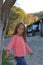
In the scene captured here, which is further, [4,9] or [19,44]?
[4,9]

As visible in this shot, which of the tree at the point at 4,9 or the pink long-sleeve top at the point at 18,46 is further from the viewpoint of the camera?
the tree at the point at 4,9

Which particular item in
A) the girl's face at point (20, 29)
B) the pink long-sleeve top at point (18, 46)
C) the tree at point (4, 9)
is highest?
the tree at point (4, 9)

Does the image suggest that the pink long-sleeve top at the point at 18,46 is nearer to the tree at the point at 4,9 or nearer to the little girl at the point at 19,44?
the little girl at the point at 19,44

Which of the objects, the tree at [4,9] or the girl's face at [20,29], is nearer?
the girl's face at [20,29]

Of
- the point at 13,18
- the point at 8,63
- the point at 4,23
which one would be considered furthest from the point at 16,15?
the point at 4,23

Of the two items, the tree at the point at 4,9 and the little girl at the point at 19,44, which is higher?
the tree at the point at 4,9

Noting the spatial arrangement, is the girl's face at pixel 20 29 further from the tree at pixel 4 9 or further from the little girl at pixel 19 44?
the tree at pixel 4 9

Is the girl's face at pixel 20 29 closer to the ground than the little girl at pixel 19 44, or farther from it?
farther from it

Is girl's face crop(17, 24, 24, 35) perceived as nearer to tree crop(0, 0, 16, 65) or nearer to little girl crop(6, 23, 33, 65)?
little girl crop(6, 23, 33, 65)

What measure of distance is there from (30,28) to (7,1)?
152 feet

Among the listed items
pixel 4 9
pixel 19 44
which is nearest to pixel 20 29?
pixel 19 44

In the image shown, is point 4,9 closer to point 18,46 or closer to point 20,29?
point 20,29

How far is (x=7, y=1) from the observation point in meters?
6.70

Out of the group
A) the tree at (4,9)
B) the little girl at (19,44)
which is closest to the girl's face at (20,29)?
the little girl at (19,44)
